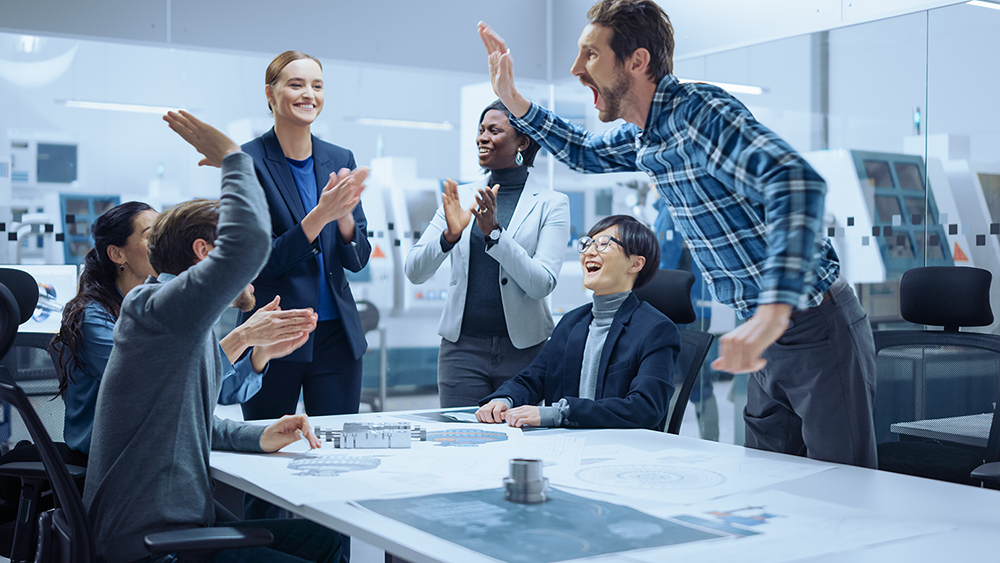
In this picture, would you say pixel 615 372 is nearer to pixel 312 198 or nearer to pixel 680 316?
pixel 680 316

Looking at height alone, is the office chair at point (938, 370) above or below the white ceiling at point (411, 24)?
below

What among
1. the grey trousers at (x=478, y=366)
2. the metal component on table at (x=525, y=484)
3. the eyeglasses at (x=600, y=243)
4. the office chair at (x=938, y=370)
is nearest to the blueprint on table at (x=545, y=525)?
the metal component on table at (x=525, y=484)

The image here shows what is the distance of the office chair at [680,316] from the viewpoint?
2670 mm

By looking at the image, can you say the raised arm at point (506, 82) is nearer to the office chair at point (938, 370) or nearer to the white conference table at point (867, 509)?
the white conference table at point (867, 509)

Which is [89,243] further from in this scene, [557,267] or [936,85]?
[936,85]

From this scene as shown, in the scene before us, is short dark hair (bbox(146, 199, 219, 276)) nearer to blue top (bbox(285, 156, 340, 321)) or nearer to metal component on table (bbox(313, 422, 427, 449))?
metal component on table (bbox(313, 422, 427, 449))

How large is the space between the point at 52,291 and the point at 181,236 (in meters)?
3.11

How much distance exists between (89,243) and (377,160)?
158cm

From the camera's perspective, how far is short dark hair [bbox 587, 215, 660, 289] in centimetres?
273

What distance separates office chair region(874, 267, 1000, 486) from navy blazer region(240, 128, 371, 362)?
1.75 metres

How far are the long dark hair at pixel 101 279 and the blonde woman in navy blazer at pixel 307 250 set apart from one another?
0.39 metres

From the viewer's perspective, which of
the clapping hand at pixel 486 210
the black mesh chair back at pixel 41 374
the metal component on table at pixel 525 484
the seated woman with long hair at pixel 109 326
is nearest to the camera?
the metal component on table at pixel 525 484

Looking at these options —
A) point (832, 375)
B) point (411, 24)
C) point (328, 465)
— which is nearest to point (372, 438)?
point (328, 465)

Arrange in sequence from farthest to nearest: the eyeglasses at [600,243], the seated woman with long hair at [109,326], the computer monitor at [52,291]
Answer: the computer monitor at [52,291] < the eyeglasses at [600,243] < the seated woman with long hair at [109,326]
